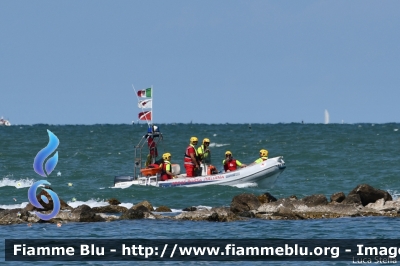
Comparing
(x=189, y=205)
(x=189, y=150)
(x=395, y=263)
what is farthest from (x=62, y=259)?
(x=189, y=150)

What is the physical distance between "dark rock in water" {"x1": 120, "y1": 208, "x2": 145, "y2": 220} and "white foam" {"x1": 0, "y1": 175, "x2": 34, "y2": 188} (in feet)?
40.1

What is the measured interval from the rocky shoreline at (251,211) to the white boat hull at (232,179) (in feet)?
17.4

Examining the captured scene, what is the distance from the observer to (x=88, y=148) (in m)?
57.2

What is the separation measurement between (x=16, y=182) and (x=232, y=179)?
9.57 meters

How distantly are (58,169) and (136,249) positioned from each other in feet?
77.5

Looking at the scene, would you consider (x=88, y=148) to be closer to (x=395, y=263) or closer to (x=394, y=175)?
(x=394, y=175)

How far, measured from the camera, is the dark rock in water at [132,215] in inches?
902

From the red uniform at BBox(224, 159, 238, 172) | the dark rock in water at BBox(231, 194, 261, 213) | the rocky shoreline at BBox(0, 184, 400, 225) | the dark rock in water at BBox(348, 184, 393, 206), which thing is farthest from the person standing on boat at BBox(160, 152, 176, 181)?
the dark rock in water at BBox(348, 184, 393, 206)

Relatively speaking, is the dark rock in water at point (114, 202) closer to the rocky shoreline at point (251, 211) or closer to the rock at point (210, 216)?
the rocky shoreline at point (251, 211)

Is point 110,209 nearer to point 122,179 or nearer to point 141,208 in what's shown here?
point 141,208

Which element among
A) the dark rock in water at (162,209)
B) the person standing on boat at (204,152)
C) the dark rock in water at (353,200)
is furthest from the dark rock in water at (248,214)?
the person standing on boat at (204,152)

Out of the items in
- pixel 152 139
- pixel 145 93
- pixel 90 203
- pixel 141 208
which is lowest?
pixel 90 203

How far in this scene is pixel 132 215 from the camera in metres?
22.9

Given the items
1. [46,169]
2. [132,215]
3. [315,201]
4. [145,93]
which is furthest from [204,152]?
[46,169]
